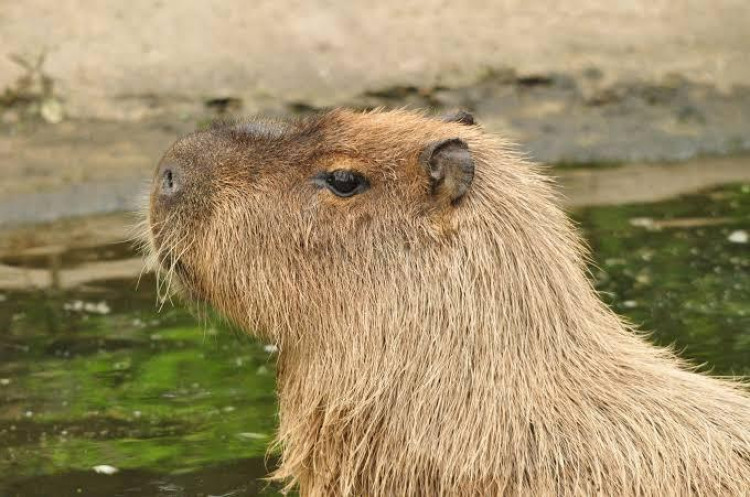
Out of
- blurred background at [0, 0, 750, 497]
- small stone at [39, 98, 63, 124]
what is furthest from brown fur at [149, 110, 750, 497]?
small stone at [39, 98, 63, 124]

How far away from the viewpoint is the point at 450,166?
3709mm

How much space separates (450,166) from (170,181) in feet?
2.61

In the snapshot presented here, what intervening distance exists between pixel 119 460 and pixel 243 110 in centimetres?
443

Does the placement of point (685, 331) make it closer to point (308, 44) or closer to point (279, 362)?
point (279, 362)

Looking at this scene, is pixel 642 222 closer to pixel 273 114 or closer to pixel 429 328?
pixel 273 114

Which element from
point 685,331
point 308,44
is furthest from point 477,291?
point 308,44

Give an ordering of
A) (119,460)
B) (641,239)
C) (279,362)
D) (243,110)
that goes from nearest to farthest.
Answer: (279,362) < (119,460) < (641,239) < (243,110)

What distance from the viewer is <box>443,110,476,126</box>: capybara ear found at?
13.5ft

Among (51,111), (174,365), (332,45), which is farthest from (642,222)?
(51,111)

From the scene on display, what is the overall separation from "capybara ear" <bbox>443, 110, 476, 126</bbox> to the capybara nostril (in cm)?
78

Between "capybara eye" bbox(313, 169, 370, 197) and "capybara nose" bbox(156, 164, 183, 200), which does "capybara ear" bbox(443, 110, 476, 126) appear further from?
"capybara nose" bbox(156, 164, 183, 200)

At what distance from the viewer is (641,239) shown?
791 cm

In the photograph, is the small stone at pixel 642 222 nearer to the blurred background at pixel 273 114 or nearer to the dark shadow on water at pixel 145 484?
the blurred background at pixel 273 114

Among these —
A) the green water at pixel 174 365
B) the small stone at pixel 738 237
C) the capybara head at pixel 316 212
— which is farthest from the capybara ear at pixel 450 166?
the small stone at pixel 738 237
